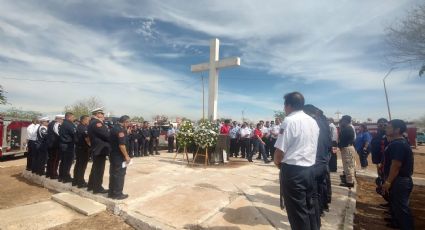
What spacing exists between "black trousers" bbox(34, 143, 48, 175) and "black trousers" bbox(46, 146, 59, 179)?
0.53 meters

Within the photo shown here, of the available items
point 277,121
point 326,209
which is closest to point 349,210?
point 326,209

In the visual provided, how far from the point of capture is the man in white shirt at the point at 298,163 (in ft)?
10.3

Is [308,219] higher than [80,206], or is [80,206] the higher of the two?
[308,219]

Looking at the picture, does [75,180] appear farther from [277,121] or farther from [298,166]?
[277,121]

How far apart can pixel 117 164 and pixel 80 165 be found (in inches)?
59.4

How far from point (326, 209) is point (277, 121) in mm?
7115

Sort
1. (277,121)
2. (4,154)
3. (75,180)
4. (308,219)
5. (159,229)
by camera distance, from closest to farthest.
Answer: (308,219) → (159,229) → (75,180) → (277,121) → (4,154)

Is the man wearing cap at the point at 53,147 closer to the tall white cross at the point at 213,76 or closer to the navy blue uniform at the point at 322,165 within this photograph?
the navy blue uniform at the point at 322,165

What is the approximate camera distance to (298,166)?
3.19 meters

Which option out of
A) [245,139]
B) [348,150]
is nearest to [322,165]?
[348,150]

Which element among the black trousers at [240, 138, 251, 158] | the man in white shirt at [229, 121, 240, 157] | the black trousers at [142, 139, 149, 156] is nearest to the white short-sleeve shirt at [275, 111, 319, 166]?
the black trousers at [240, 138, 251, 158]

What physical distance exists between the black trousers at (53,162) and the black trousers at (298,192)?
6343 millimetres

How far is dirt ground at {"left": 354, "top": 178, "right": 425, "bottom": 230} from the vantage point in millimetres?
5047

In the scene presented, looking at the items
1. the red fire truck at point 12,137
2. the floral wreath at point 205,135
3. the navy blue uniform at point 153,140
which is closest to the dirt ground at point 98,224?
the floral wreath at point 205,135
